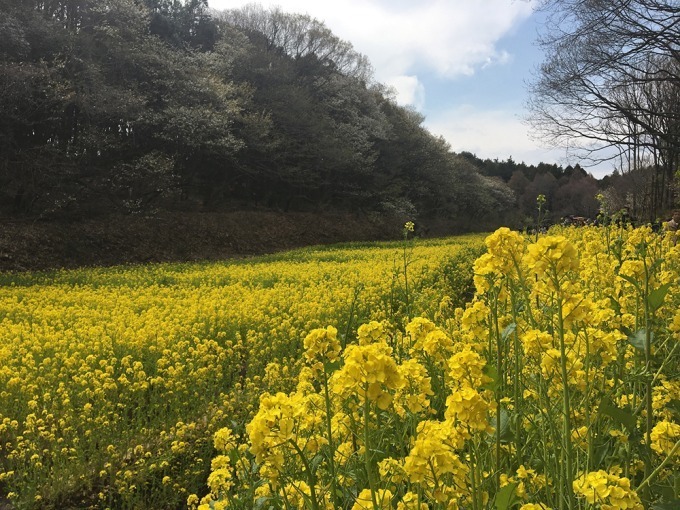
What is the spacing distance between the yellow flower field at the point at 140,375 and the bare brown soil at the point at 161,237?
18.2 feet

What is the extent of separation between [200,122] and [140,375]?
15.8 m

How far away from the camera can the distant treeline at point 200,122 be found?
A: 14.4 m

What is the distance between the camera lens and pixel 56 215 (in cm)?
1555

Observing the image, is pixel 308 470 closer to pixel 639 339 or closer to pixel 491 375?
pixel 491 375

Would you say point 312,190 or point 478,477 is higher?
point 312,190

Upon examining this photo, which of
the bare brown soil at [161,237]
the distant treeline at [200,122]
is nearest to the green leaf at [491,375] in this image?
the distant treeline at [200,122]

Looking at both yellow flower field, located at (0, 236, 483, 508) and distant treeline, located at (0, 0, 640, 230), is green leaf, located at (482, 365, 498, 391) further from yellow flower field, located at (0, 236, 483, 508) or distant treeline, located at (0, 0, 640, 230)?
distant treeline, located at (0, 0, 640, 230)

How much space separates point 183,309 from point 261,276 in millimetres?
3599

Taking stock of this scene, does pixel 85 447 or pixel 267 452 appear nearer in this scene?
pixel 267 452

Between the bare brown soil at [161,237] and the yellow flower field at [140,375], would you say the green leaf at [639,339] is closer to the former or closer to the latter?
the yellow flower field at [140,375]

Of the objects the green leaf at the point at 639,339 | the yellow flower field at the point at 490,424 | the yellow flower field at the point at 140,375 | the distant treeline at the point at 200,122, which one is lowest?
the yellow flower field at the point at 140,375

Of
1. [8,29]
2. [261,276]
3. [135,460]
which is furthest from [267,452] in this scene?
[8,29]

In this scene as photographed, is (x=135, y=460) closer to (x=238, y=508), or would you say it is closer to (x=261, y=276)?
(x=238, y=508)

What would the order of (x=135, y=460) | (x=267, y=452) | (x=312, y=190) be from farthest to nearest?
(x=312, y=190) → (x=135, y=460) → (x=267, y=452)
